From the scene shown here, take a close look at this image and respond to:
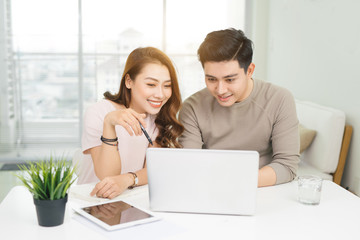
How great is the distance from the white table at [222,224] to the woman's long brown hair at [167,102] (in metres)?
0.44

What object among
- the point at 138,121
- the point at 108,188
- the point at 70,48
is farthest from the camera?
the point at 70,48

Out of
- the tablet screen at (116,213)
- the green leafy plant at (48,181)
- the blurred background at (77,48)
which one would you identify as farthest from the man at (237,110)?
the blurred background at (77,48)

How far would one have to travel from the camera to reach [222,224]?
1.09 m

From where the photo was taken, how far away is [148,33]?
4.33 metres

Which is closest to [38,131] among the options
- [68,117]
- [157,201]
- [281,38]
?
[68,117]

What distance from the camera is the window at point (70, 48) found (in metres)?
4.20

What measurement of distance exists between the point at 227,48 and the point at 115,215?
84 cm

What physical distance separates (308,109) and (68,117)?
8.59 feet

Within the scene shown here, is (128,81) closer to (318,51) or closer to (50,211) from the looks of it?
(50,211)

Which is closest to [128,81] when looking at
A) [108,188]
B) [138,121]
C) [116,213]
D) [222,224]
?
[138,121]

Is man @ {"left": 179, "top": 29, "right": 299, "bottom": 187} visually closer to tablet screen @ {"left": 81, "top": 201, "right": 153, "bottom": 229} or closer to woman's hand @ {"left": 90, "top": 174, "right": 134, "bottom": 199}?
woman's hand @ {"left": 90, "top": 174, "right": 134, "bottom": 199}

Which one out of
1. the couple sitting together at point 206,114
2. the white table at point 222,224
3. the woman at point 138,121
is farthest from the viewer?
the couple sitting together at point 206,114

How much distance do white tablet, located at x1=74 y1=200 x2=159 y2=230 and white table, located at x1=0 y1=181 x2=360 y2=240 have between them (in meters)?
0.02

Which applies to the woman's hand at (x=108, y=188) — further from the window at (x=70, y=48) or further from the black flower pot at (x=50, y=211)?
the window at (x=70, y=48)
